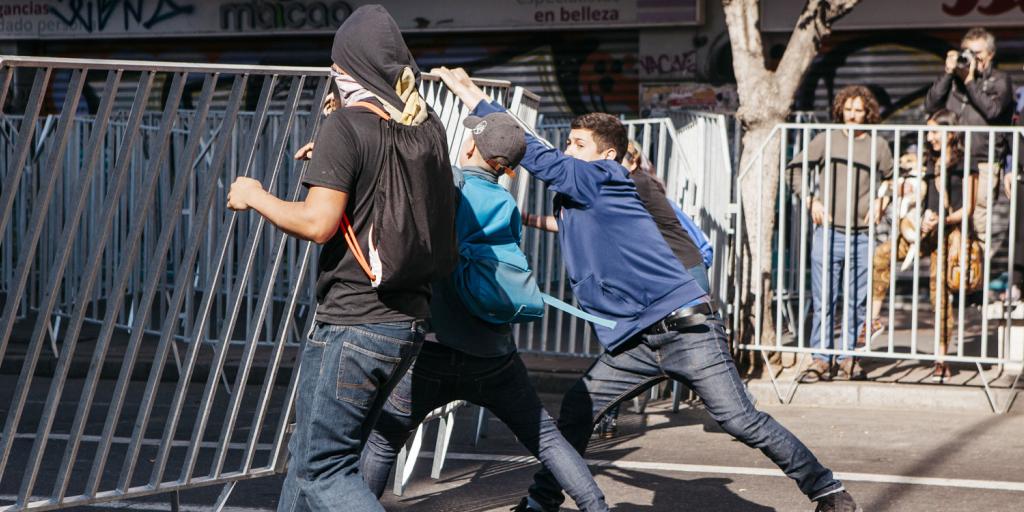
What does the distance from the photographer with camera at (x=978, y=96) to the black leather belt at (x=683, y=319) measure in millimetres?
4566

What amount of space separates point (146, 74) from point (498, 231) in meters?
1.25

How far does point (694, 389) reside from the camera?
522 centimetres

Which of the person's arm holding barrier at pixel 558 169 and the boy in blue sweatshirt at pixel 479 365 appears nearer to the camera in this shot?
the boy in blue sweatshirt at pixel 479 365

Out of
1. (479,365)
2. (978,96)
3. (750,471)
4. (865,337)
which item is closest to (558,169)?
(479,365)

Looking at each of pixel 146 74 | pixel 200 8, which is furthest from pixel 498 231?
pixel 200 8

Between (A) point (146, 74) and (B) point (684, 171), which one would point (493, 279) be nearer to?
(A) point (146, 74)

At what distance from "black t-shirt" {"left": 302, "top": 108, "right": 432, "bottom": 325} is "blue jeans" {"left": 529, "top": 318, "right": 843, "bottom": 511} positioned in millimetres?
1485

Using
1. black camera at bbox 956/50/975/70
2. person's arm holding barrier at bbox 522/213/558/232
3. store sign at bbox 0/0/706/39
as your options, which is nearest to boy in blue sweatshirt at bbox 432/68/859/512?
person's arm holding barrier at bbox 522/213/558/232

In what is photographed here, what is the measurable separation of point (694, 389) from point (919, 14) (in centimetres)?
921

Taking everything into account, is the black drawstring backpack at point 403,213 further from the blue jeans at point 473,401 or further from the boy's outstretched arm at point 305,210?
the blue jeans at point 473,401

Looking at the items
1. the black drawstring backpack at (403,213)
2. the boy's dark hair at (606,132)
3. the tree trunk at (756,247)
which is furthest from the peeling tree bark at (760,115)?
the black drawstring backpack at (403,213)

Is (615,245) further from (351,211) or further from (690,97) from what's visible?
(690,97)

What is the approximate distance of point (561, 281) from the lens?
874 centimetres

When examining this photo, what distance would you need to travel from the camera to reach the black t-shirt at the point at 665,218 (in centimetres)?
646
